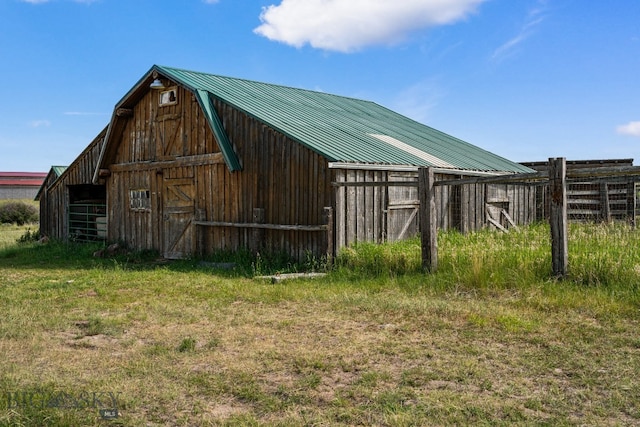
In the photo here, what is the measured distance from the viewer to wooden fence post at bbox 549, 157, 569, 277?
29.0 ft

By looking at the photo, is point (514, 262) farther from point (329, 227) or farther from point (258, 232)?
point (258, 232)

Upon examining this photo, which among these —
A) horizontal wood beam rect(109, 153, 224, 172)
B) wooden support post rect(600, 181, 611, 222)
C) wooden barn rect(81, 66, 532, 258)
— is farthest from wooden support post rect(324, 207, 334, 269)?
wooden support post rect(600, 181, 611, 222)

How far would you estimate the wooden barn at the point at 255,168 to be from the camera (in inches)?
500

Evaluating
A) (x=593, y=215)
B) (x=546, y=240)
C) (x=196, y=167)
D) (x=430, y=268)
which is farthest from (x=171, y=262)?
(x=593, y=215)

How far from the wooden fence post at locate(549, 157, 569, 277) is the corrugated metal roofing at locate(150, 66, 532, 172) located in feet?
14.4

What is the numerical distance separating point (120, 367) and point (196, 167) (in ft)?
33.8

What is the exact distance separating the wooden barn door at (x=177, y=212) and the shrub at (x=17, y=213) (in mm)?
21664

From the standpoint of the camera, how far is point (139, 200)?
17609mm

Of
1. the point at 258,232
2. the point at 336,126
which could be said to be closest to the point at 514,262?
the point at 258,232

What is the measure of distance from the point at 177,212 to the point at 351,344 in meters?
10.7

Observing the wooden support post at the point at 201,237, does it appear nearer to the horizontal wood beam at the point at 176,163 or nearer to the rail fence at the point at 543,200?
the horizontal wood beam at the point at 176,163

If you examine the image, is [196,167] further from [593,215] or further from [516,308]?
[593,215]

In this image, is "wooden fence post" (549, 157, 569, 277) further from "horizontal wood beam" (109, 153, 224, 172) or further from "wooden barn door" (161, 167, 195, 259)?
"wooden barn door" (161, 167, 195, 259)
